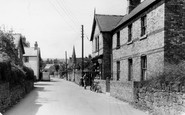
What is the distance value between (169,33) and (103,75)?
48.6 ft

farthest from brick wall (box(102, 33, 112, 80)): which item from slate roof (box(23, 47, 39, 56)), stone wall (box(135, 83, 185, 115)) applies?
slate roof (box(23, 47, 39, 56))

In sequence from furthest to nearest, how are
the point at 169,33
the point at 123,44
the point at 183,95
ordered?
the point at 123,44 → the point at 169,33 → the point at 183,95

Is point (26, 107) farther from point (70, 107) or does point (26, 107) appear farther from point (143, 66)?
point (143, 66)

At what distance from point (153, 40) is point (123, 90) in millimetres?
4071

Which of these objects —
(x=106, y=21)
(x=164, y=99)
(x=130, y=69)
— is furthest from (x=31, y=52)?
(x=164, y=99)

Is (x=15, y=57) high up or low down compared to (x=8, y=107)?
up

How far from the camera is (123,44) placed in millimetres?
23703

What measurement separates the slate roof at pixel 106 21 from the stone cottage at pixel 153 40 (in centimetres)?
722

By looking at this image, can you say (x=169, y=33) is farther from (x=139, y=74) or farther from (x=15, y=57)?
(x=15, y=57)

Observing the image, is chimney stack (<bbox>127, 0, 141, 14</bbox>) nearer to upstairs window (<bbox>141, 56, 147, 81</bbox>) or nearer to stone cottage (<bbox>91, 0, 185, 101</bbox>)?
stone cottage (<bbox>91, 0, 185, 101</bbox>)

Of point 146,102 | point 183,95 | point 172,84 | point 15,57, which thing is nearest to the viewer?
point 183,95

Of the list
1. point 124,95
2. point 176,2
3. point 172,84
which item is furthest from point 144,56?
point 172,84

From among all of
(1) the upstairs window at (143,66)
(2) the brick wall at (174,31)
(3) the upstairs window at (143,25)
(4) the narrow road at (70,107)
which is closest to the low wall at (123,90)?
(4) the narrow road at (70,107)

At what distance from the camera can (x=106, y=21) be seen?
31.8 meters
